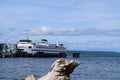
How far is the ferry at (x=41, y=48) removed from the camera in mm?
157675

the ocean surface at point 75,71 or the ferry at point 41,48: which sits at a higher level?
the ferry at point 41,48

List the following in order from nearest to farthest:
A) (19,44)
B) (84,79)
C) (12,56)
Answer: (84,79) → (12,56) → (19,44)

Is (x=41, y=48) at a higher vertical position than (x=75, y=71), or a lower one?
higher

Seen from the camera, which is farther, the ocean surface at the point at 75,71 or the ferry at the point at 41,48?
the ferry at the point at 41,48

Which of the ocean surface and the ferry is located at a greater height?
the ferry

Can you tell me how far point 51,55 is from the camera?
165250 millimetres

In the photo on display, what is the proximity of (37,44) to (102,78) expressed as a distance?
11194 centimetres

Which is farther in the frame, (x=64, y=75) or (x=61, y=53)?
(x=61, y=53)

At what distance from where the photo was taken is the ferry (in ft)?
517

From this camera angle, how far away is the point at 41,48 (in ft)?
526

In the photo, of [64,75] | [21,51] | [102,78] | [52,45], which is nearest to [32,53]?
[21,51]

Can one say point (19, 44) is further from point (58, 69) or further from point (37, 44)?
point (58, 69)

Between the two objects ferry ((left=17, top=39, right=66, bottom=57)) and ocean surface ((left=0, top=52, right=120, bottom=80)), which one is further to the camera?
ferry ((left=17, top=39, right=66, bottom=57))

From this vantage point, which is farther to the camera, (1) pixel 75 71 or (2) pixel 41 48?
(2) pixel 41 48
